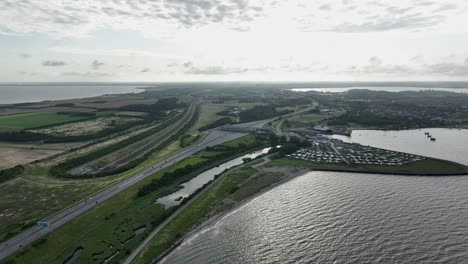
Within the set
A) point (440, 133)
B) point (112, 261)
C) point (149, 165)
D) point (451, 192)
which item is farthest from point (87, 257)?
point (440, 133)

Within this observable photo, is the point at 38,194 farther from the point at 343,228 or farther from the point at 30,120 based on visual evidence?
the point at 30,120

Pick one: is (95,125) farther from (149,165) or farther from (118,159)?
(149,165)

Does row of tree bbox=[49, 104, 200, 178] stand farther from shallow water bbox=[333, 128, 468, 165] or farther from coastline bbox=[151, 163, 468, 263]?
shallow water bbox=[333, 128, 468, 165]

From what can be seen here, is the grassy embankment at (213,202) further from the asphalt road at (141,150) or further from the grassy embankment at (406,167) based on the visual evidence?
the asphalt road at (141,150)

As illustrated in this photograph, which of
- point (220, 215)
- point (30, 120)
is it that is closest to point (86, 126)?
point (30, 120)

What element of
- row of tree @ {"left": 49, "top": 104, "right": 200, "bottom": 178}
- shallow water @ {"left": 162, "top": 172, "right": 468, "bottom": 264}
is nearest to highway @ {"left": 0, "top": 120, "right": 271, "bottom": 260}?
row of tree @ {"left": 49, "top": 104, "right": 200, "bottom": 178}

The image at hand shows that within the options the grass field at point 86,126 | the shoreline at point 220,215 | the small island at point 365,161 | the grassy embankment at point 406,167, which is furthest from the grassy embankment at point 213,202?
the grass field at point 86,126
